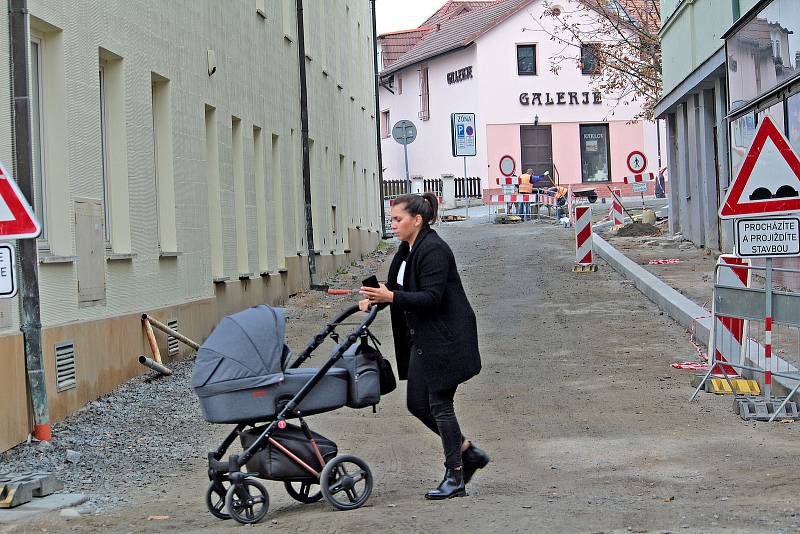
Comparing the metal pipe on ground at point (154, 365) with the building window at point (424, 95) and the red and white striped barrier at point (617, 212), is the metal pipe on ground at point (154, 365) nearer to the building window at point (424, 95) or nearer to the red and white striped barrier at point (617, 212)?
the red and white striped barrier at point (617, 212)

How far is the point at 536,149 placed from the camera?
61156 mm

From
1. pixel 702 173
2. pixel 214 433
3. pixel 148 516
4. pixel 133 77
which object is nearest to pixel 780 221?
pixel 214 433

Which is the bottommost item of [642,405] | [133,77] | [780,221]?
[642,405]

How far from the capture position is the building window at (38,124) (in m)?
10.7

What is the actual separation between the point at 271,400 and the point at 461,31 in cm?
5762

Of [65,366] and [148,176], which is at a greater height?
[148,176]

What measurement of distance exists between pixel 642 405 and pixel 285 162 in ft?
42.7

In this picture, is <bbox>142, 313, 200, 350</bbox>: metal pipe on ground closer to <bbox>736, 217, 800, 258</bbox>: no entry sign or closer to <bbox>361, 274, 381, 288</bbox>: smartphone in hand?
<bbox>736, 217, 800, 258</bbox>: no entry sign

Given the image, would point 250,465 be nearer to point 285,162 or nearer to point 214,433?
point 214,433

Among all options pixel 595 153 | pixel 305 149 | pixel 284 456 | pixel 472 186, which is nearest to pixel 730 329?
pixel 284 456

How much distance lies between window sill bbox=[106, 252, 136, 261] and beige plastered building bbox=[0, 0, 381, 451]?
24mm

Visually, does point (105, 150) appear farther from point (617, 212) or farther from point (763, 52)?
point (617, 212)

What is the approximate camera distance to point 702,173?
26.8 metres

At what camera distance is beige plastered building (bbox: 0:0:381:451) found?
10.7 m
